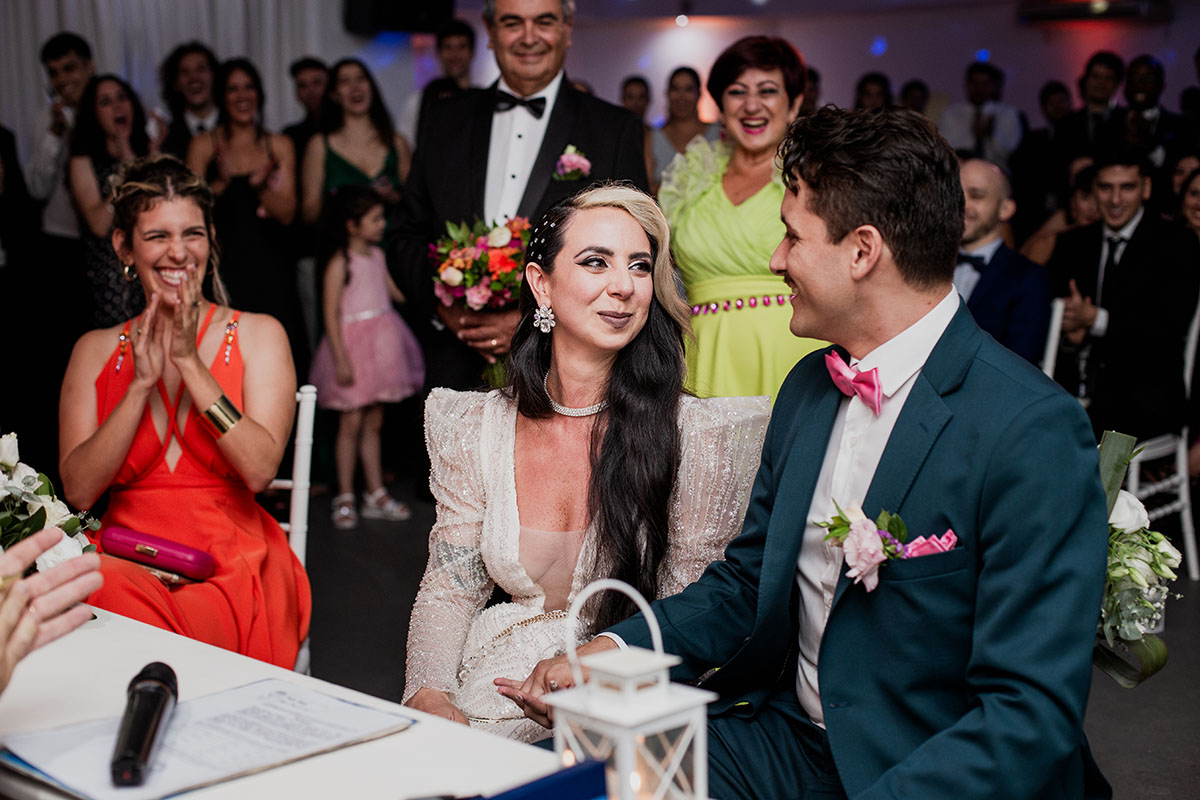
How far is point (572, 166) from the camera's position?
3.53 meters

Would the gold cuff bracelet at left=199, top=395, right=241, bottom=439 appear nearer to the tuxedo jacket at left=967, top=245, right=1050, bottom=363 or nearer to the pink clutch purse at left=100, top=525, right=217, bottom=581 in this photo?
the pink clutch purse at left=100, top=525, right=217, bottom=581

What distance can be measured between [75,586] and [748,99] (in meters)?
2.65

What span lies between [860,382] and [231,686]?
3.40 ft

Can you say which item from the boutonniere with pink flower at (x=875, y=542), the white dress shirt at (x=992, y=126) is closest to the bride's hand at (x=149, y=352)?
the boutonniere with pink flower at (x=875, y=542)

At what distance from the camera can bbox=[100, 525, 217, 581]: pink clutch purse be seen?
8.74ft

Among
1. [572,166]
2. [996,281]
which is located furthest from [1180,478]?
[572,166]

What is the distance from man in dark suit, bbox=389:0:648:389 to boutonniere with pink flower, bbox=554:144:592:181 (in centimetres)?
3

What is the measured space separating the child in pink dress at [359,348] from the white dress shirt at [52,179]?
4.49 ft

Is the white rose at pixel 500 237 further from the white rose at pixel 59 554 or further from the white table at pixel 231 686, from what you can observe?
the white table at pixel 231 686

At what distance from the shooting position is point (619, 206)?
256 centimetres

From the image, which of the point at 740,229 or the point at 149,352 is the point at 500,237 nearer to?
the point at 740,229

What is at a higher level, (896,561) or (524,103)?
(524,103)

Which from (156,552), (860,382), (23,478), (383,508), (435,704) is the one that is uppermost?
(860,382)

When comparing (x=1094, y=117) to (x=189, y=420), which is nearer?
(x=189, y=420)
